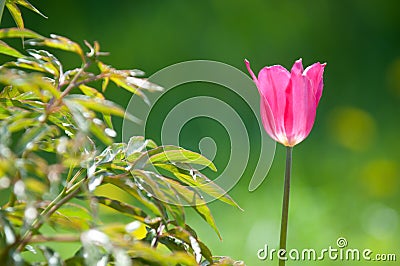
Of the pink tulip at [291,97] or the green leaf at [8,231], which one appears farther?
the pink tulip at [291,97]

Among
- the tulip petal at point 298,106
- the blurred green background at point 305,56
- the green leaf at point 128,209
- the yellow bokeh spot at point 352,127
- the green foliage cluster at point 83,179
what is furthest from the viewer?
the yellow bokeh spot at point 352,127

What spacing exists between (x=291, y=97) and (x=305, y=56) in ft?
6.63

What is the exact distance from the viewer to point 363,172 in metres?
2.21

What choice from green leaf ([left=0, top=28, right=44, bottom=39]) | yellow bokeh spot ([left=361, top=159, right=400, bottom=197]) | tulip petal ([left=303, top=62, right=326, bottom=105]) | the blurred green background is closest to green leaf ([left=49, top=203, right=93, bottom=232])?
green leaf ([left=0, top=28, right=44, bottom=39])

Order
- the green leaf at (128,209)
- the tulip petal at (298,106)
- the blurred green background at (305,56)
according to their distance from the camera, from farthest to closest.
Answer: the blurred green background at (305,56)
the tulip petal at (298,106)
the green leaf at (128,209)

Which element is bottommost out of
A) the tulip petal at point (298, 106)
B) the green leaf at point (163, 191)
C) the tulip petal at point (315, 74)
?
the green leaf at point (163, 191)

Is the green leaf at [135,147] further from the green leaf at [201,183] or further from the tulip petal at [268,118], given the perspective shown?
the tulip petal at [268,118]

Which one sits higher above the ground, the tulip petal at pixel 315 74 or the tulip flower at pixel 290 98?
the tulip petal at pixel 315 74

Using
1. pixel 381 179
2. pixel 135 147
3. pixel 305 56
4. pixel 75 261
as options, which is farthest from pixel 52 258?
pixel 305 56

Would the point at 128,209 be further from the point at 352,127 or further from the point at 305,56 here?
the point at 305,56

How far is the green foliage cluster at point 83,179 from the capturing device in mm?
481

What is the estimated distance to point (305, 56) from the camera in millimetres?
2715

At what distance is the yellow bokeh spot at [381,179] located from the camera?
2.15 meters

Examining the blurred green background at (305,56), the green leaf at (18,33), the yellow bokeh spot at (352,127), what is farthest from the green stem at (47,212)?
the yellow bokeh spot at (352,127)
